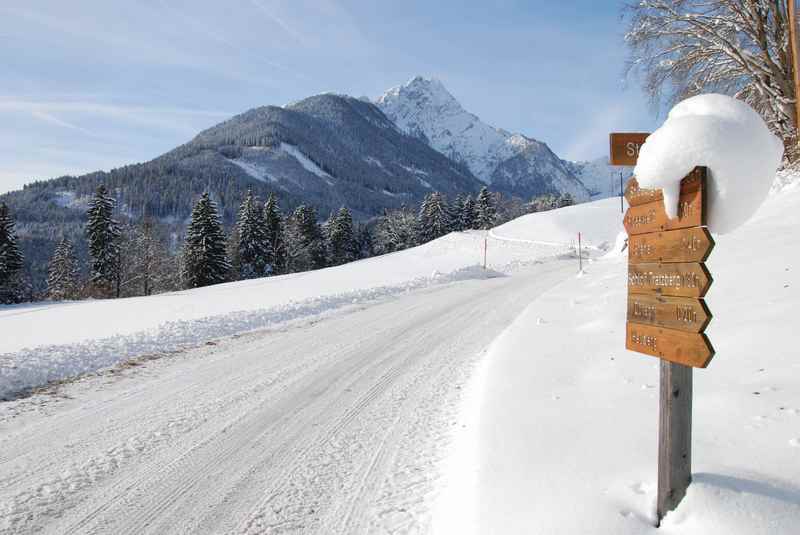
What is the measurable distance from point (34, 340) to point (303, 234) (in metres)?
45.2

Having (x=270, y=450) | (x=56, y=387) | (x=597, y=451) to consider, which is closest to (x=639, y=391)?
(x=597, y=451)

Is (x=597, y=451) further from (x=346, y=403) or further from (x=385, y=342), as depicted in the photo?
(x=385, y=342)

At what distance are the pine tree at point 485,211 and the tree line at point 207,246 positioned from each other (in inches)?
5.8

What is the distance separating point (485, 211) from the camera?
6862 cm

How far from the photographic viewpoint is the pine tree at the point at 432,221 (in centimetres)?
6681

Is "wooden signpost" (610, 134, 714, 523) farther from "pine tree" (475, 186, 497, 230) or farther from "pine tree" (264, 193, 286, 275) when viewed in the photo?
"pine tree" (475, 186, 497, 230)

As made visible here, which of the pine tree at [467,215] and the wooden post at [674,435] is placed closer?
the wooden post at [674,435]

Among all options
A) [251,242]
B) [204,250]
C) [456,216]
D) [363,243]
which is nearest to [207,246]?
[204,250]

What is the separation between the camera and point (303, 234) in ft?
183

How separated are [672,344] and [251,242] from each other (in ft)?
162

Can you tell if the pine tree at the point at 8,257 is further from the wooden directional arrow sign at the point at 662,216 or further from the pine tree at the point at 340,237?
the wooden directional arrow sign at the point at 662,216

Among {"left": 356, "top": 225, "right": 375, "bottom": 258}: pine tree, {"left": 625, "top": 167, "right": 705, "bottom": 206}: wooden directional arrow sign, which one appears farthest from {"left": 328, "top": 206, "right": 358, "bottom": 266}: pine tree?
{"left": 625, "top": 167, "right": 705, "bottom": 206}: wooden directional arrow sign

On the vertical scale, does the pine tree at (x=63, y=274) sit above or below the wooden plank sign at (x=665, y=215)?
below

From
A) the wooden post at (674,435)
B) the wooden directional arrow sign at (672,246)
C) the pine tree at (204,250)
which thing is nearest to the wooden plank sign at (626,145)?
the wooden directional arrow sign at (672,246)
